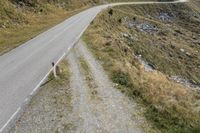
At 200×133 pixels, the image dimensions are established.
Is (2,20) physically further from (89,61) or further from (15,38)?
(89,61)

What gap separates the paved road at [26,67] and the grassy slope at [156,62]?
144 inches

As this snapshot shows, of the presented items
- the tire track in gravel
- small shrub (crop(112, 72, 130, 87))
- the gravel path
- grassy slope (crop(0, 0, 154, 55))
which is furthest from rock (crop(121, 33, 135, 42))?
the gravel path

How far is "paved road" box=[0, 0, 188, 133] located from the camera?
59.9 feet

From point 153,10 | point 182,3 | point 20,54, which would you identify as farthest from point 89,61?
point 182,3

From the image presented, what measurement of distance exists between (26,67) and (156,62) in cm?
2250

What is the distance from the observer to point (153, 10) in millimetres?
90875

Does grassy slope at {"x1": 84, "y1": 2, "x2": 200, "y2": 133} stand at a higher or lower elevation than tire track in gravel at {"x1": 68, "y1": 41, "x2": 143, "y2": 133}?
lower

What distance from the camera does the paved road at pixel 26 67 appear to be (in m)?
18.2

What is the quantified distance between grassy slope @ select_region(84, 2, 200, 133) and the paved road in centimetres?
366

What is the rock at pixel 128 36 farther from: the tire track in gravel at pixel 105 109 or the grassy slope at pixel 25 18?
the tire track in gravel at pixel 105 109

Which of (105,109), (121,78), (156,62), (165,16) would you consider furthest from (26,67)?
(165,16)

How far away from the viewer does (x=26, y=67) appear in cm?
Answer: 2606

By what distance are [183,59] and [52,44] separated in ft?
70.2

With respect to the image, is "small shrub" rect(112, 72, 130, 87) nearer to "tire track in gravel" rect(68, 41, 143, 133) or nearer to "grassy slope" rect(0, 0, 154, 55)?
"tire track in gravel" rect(68, 41, 143, 133)
